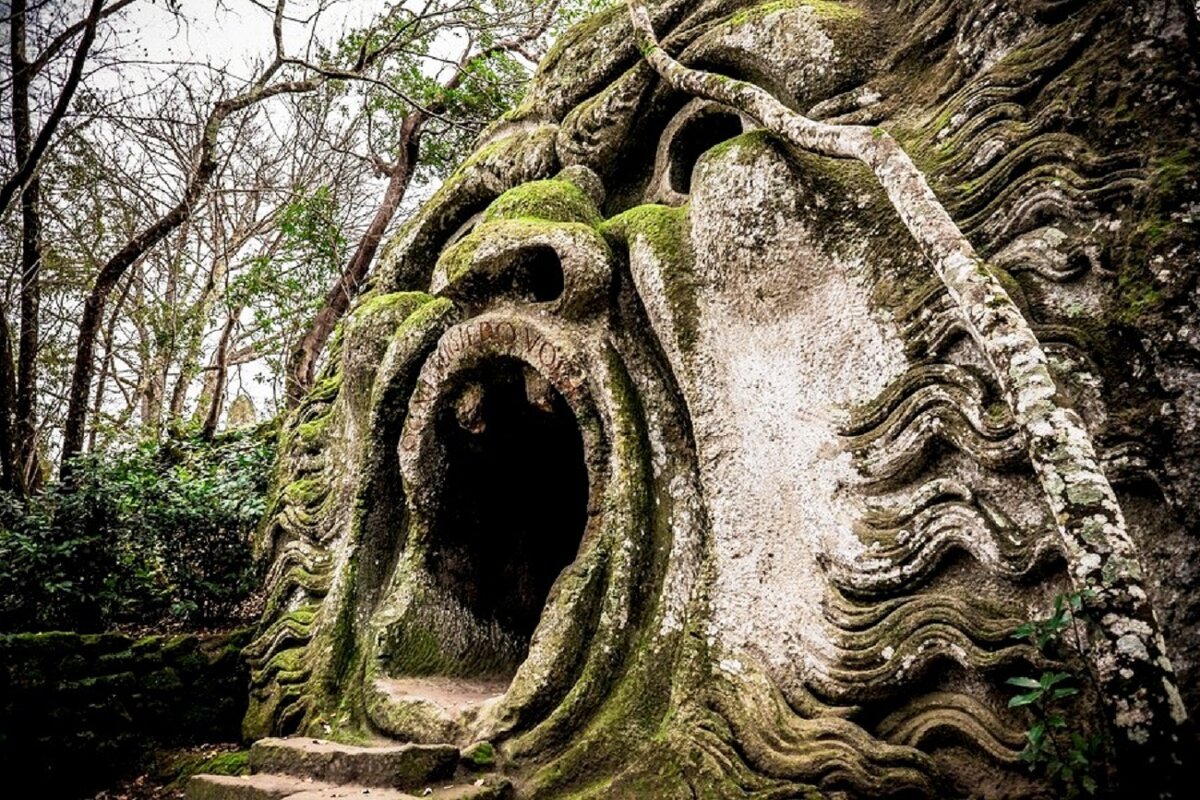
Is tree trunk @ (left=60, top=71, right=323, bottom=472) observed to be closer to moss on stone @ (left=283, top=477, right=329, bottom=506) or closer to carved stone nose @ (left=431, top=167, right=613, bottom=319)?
moss on stone @ (left=283, top=477, right=329, bottom=506)

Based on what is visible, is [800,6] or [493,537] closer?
[800,6]

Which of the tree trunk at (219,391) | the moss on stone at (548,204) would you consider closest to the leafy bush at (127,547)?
the tree trunk at (219,391)

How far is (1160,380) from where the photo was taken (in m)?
2.77

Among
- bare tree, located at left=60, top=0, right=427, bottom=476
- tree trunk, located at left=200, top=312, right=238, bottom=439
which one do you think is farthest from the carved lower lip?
tree trunk, located at left=200, top=312, right=238, bottom=439

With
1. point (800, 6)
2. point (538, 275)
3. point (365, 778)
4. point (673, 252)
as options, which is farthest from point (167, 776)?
point (800, 6)

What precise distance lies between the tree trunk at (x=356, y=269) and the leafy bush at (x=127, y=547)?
3.66 meters

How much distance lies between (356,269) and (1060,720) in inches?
415

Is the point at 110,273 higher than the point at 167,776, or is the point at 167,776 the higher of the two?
the point at 110,273

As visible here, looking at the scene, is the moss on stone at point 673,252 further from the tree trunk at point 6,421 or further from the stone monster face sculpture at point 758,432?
the tree trunk at point 6,421

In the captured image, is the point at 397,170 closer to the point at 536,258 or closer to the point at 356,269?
the point at 356,269

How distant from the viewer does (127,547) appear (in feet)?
19.8

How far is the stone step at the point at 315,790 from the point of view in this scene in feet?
11.3

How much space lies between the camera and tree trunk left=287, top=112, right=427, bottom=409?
10945 mm

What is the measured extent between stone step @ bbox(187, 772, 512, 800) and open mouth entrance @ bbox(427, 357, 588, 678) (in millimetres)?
1567
